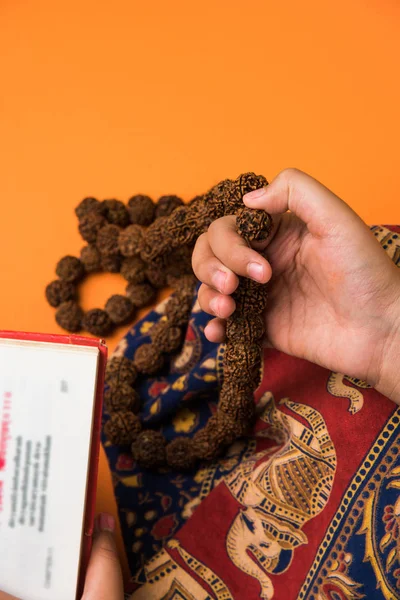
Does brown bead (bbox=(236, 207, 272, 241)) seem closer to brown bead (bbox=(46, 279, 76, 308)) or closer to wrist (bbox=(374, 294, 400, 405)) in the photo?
wrist (bbox=(374, 294, 400, 405))

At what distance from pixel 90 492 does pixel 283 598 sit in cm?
39

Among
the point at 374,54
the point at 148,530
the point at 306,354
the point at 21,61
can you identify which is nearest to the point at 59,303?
the point at 148,530

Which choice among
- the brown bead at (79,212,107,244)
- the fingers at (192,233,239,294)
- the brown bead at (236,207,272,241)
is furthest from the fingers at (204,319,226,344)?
the brown bead at (79,212,107,244)

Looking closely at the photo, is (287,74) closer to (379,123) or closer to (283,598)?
(379,123)

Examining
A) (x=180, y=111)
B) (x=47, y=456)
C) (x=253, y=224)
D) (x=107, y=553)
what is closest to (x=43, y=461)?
(x=47, y=456)

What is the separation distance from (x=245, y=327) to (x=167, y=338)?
1.32 ft

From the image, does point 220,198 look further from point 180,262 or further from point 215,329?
point 180,262

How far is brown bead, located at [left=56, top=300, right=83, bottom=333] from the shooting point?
57.4 inches

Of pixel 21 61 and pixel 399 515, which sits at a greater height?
pixel 21 61

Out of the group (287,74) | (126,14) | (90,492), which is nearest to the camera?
(90,492)

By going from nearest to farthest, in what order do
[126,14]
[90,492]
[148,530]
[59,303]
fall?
[90,492]
[148,530]
[59,303]
[126,14]

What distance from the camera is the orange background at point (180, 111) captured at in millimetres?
1562

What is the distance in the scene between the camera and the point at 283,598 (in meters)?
0.91

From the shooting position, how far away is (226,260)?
84 cm
